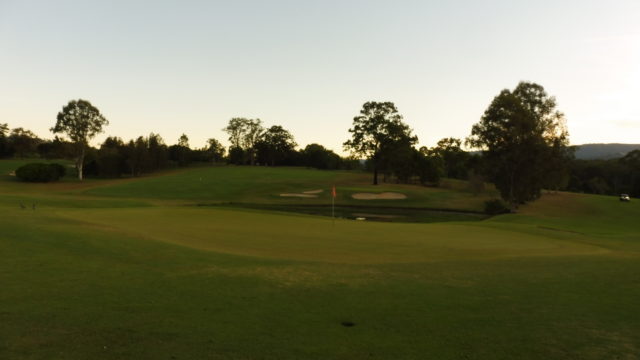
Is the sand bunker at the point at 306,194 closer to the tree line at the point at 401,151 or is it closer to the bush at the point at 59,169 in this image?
the tree line at the point at 401,151

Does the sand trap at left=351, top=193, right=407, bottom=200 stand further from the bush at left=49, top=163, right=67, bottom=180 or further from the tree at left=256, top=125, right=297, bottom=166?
Result: the tree at left=256, top=125, right=297, bottom=166

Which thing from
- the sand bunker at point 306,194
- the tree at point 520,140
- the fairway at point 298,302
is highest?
the tree at point 520,140

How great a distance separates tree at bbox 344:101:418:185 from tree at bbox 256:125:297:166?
67690 millimetres

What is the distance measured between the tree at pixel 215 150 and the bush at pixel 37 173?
7274 cm

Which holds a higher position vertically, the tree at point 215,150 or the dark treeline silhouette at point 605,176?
the tree at point 215,150

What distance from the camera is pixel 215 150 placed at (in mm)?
150625

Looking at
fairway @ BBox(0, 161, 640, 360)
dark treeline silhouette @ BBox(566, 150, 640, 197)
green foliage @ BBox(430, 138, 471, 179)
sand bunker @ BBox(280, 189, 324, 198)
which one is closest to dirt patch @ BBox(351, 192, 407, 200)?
sand bunker @ BBox(280, 189, 324, 198)

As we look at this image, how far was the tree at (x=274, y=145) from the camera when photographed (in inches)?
5290

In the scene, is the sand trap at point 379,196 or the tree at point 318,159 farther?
the tree at point 318,159

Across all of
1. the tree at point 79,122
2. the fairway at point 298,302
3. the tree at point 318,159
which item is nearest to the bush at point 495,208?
the fairway at point 298,302

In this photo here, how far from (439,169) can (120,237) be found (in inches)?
3018

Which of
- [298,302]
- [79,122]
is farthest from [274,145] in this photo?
[298,302]

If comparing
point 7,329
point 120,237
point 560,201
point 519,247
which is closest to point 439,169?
point 560,201

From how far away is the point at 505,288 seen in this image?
9438mm
